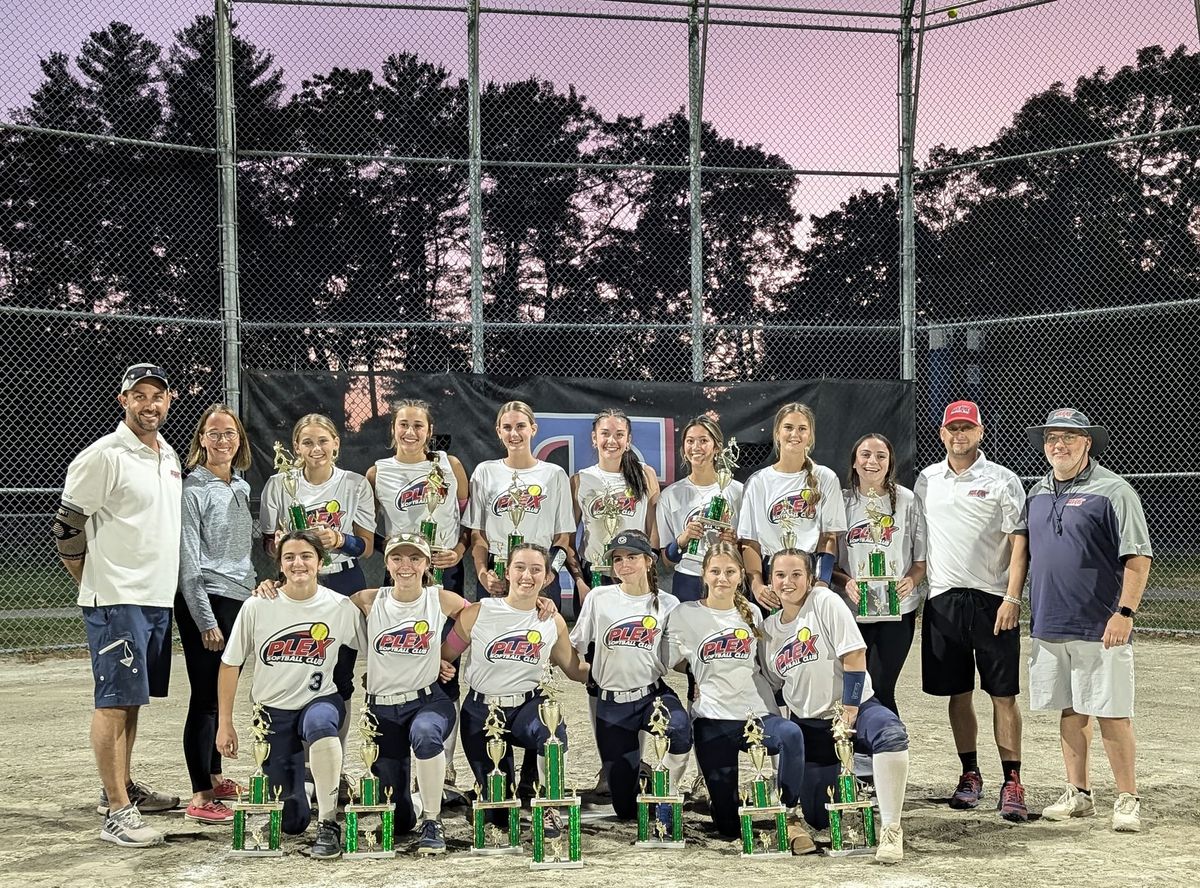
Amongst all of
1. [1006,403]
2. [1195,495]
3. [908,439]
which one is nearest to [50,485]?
[908,439]

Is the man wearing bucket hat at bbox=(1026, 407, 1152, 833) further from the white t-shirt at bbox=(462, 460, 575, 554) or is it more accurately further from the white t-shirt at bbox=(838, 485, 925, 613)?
the white t-shirt at bbox=(462, 460, 575, 554)

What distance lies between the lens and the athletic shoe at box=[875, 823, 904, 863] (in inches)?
178

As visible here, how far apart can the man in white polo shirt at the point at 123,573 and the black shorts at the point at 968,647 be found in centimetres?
343

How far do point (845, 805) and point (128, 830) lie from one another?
9.35 feet

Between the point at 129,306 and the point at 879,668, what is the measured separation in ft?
53.8

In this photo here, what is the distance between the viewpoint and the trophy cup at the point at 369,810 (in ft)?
15.3

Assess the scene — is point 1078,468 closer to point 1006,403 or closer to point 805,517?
point 805,517

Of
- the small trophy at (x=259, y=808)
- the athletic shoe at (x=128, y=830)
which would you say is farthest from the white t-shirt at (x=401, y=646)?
the athletic shoe at (x=128, y=830)

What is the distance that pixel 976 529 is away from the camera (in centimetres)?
554

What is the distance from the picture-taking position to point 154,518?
5133 mm

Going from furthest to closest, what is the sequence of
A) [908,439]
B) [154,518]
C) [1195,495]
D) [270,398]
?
[1195,495]
[908,439]
[270,398]
[154,518]

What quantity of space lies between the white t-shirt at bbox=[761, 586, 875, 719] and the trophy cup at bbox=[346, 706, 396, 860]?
1715 mm

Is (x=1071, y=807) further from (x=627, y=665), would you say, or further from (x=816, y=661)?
(x=627, y=665)

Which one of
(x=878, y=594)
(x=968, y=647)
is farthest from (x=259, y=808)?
(x=968, y=647)
